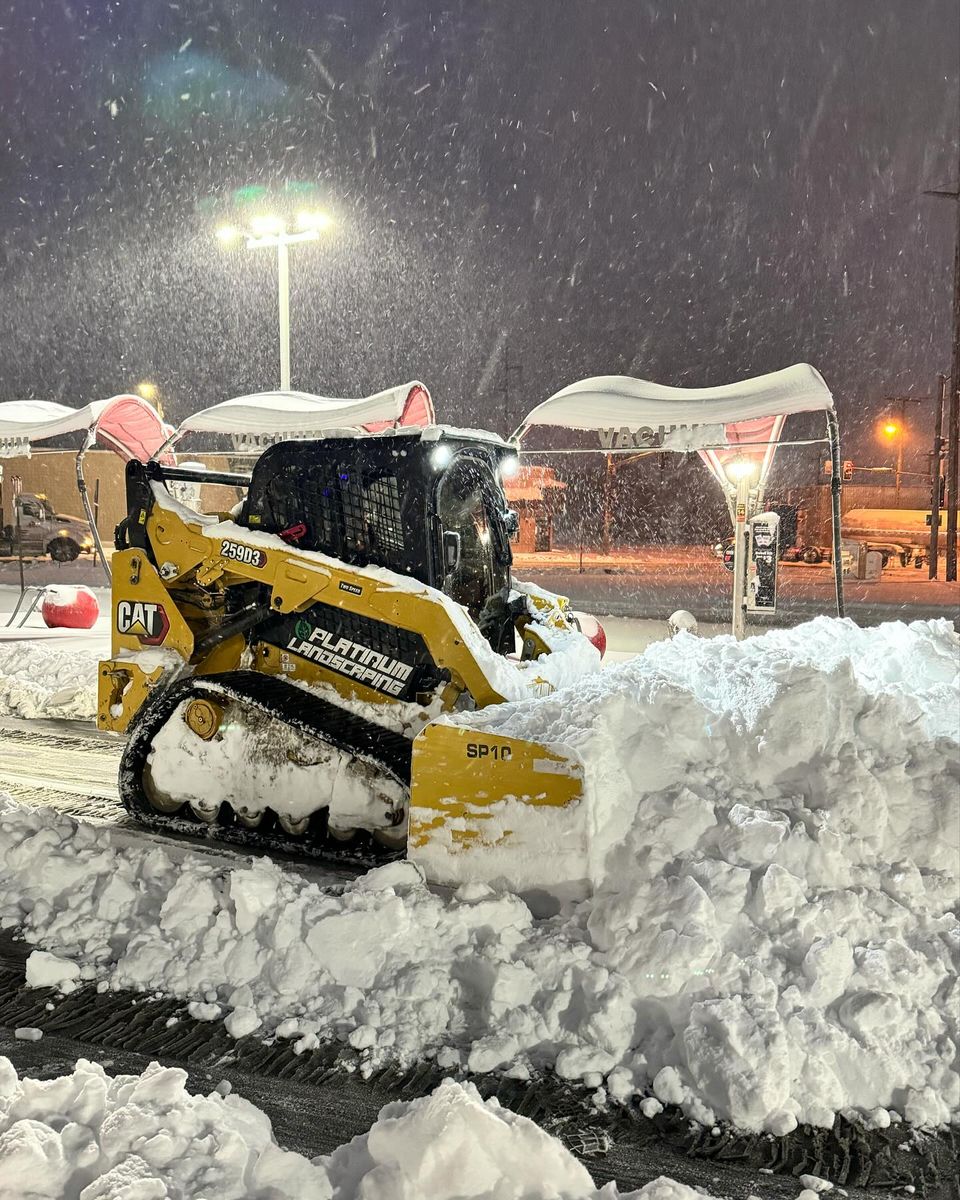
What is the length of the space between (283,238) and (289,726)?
13049mm

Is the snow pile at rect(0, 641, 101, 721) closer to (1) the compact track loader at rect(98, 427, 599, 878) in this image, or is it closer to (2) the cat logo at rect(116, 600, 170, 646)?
(2) the cat logo at rect(116, 600, 170, 646)

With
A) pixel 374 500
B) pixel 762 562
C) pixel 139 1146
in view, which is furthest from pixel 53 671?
pixel 762 562

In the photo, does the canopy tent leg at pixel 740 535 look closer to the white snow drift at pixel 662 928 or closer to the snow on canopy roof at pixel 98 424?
the white snow drift at pixel 662 928

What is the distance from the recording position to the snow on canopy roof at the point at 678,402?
10047 mm

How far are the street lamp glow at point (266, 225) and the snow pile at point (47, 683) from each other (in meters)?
8.59

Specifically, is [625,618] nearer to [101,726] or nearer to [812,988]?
[101,726]

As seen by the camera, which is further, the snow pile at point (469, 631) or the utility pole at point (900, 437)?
the utility pole at point (900, 437)

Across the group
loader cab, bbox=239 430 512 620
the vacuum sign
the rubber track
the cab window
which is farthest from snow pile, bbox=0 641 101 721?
the vacuum sign

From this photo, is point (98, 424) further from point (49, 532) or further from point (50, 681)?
point (49, 532)

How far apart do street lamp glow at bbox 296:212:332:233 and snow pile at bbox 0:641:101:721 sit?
27.8 feet

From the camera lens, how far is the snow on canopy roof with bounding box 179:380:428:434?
1334 centimetres

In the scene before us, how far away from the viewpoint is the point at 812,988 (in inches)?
134

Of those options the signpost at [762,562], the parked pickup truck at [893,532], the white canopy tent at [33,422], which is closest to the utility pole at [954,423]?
the parked pickup truck at [893,532]

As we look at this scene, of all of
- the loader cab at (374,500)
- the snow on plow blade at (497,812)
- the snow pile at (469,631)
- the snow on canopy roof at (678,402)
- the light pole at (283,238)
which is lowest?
the snow on plow blade at (497,812)
